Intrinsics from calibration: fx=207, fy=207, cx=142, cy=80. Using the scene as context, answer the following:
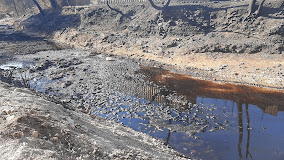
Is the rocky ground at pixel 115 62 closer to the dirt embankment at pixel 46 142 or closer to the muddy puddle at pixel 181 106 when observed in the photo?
the dirt embankment at pixel 46 142

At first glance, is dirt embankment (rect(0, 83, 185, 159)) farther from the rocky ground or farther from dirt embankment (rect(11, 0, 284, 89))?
dirt embankment (rect(11, 0, 284, 89))

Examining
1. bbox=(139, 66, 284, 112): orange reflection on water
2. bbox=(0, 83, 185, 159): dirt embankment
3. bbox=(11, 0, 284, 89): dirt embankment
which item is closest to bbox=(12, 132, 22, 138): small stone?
bbox=(0, 83, 185, 159): dirt embankment

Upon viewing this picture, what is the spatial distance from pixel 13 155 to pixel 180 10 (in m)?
23.7

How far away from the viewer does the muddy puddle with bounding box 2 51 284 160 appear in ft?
30.4

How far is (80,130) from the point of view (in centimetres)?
611

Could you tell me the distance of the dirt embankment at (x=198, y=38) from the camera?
53.8 ft

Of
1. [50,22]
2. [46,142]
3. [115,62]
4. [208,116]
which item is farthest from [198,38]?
[50,22]

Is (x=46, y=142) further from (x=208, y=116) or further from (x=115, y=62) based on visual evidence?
(x=115, y=62)

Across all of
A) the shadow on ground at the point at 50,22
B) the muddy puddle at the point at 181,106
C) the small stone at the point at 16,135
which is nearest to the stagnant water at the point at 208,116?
the muddy puddle at the point at 181,106

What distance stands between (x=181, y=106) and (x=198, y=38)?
10634 mm

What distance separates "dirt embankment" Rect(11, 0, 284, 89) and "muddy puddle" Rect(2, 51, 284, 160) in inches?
77.8

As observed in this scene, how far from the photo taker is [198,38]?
20.7 meters

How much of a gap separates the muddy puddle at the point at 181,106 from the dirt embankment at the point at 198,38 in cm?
198

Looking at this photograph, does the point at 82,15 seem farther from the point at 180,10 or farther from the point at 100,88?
the point at 100,88
